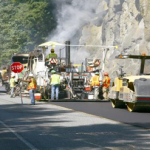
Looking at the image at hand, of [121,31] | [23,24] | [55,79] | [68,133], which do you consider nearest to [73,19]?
[23,24]

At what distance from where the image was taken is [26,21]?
9381cm

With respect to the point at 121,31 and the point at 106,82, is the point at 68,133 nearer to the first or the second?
the point at 106,82

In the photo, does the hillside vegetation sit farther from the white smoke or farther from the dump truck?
the dump truck

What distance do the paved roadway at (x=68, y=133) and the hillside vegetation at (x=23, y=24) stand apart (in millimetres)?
63191

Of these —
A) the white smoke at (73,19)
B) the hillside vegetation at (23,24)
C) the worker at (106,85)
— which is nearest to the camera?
the worker at (106,85)

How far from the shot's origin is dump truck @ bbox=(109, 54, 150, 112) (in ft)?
77.1

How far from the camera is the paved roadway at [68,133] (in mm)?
13135

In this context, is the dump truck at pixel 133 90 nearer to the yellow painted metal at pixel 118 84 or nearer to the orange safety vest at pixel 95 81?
the yellow painted metal at pixel 118 84

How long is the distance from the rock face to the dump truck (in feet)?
101

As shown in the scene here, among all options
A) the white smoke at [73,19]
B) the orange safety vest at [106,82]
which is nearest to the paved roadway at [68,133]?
the orange safety vest at [106,82]

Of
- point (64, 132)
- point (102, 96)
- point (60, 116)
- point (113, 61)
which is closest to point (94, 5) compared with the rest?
point (113, 61)

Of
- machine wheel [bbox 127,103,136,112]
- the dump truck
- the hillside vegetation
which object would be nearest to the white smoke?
the hillside vegetation

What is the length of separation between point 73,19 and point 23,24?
8754mm

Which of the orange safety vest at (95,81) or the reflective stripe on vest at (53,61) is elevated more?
the reflective stripe on vest at (53,61)
